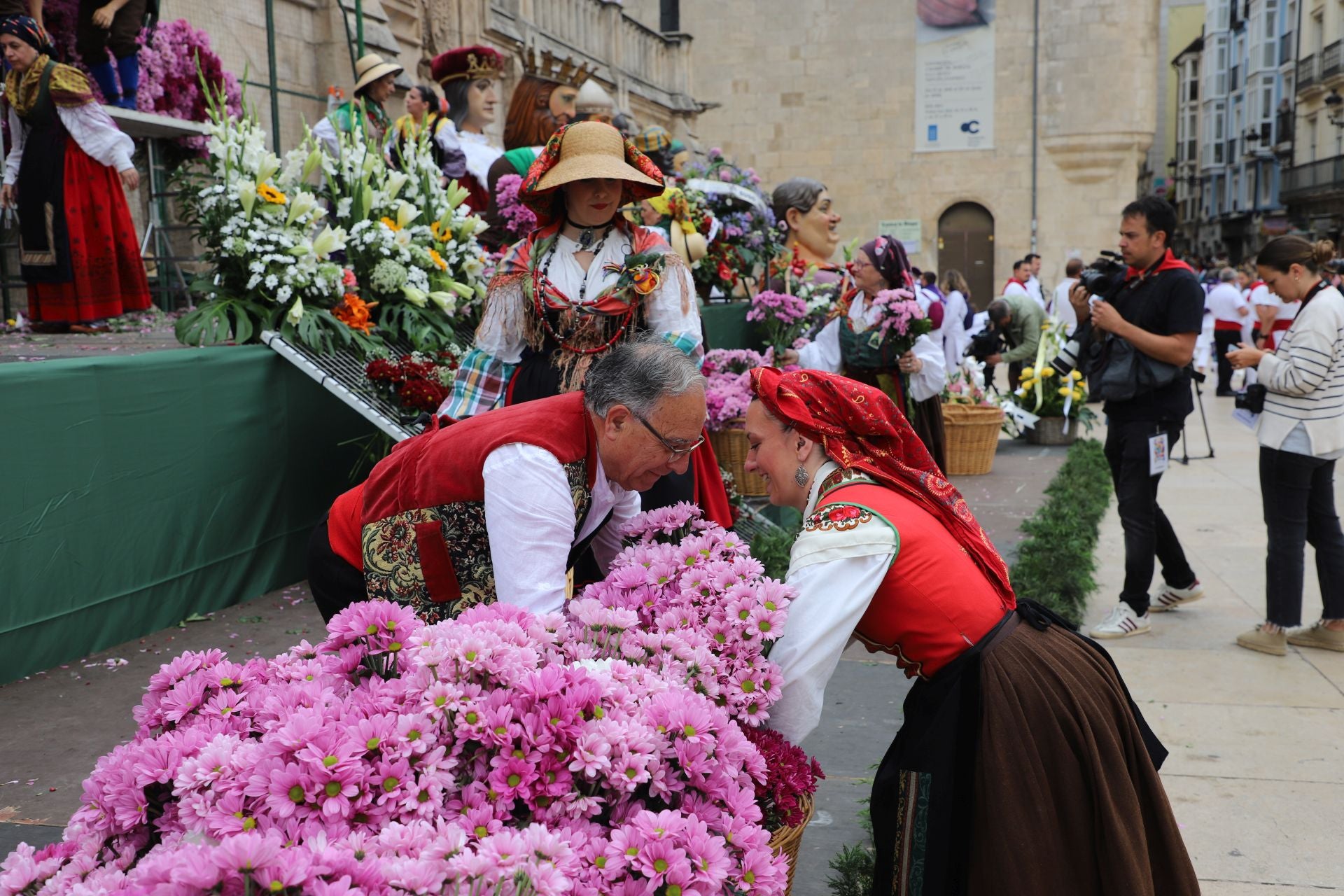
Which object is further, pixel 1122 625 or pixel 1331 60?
pixel 1331 60

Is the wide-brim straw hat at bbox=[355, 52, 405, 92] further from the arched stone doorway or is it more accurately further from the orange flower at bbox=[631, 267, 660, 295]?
the arched stone doorway

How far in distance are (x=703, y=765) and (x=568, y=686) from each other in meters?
0.21

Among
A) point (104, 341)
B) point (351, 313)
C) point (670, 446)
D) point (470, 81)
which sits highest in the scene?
point (470, 81)

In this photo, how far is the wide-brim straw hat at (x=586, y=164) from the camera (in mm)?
3623

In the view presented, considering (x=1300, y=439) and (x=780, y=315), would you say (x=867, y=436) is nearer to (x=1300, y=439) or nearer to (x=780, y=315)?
(x=1300, y=439)

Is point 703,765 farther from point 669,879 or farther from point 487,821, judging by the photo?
point 487,821

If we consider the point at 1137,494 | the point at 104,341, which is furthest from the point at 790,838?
the point at 104,341

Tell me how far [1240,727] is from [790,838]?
9.82 feet

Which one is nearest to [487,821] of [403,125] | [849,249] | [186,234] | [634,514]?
[634,514]

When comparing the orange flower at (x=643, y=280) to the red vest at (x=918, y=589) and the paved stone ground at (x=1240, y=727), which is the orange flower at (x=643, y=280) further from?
the paved stone ground at (x=1240, y=727)

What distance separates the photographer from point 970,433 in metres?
8.80

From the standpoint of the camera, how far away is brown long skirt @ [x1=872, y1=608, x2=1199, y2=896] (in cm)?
205

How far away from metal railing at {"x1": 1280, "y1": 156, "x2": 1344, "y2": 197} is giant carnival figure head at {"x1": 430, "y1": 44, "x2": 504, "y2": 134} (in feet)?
127

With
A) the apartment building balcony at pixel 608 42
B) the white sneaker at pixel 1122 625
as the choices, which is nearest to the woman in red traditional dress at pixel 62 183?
the white sneaker at pixel 1122 625
